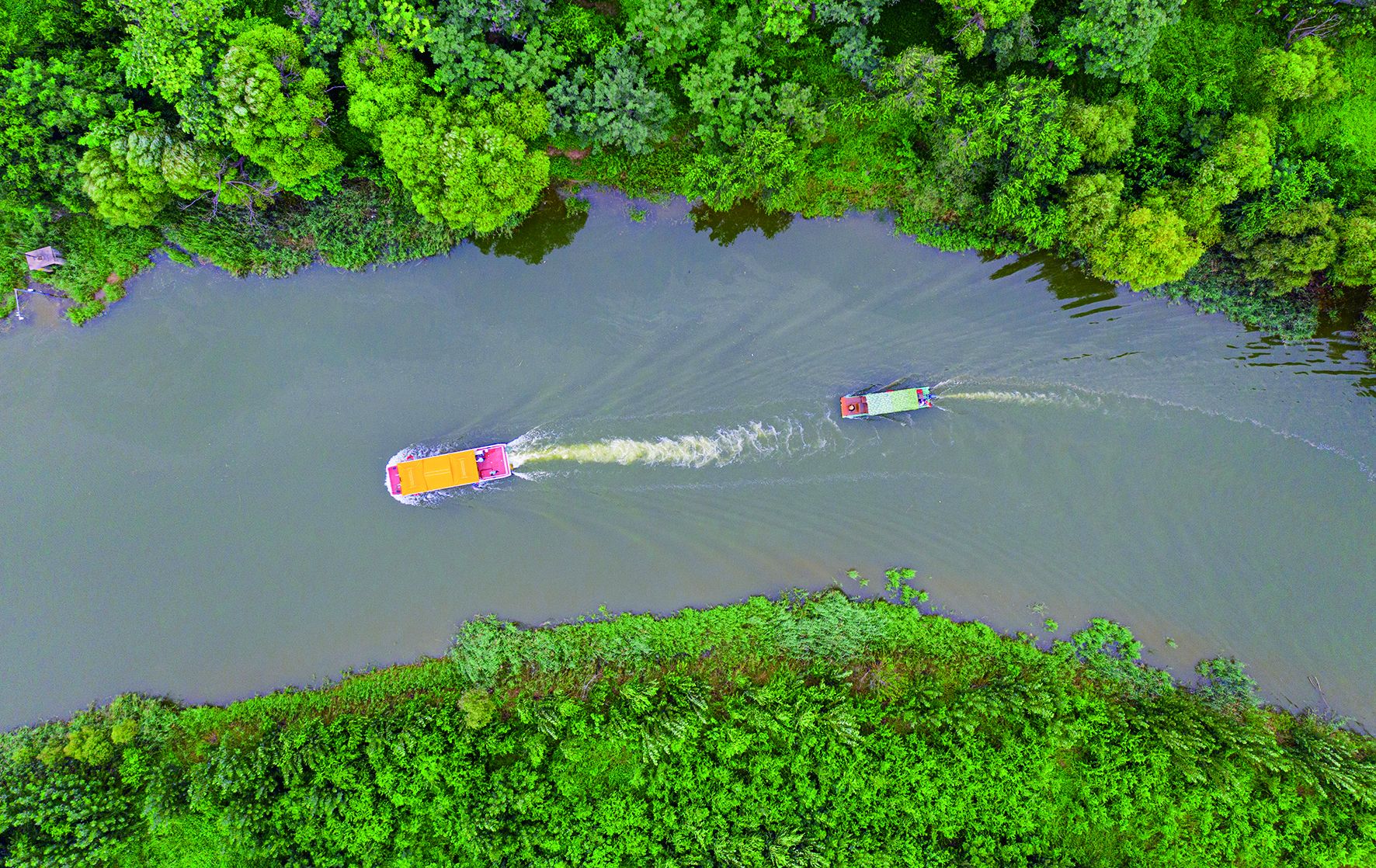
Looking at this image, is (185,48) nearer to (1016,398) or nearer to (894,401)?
(894,401)

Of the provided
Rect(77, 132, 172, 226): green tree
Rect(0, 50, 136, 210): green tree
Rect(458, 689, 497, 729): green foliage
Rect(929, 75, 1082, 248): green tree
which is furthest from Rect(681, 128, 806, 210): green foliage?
Rect(458, 689, 497, 729): green foliage

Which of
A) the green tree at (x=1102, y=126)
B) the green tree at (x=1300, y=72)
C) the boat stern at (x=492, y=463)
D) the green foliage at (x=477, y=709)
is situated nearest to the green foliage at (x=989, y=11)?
the green tree at (x=1102, y=126)

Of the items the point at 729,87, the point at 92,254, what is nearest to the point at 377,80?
the point at 729,87

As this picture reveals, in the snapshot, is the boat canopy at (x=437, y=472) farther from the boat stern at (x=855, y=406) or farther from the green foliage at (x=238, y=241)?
the boat stern at (x=855, y=406)

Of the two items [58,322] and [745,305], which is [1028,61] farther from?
[58,322]

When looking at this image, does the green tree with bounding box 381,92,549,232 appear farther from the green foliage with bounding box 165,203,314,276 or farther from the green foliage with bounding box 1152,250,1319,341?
the green foliage with bounding box 1152,250,1319,341
